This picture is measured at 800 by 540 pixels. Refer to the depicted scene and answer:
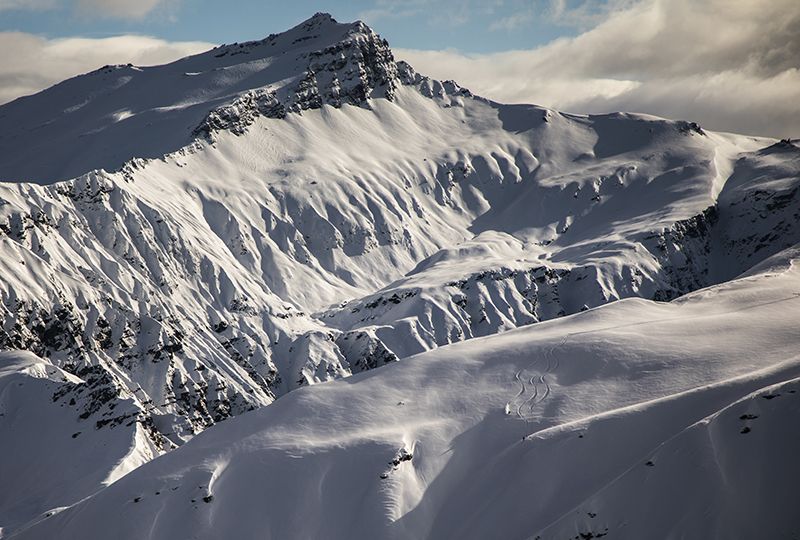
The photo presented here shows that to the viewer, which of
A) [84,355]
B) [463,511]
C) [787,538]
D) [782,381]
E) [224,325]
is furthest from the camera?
[224,325]

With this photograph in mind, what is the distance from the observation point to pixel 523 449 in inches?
3794

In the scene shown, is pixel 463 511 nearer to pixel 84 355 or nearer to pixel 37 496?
pixel 37 496

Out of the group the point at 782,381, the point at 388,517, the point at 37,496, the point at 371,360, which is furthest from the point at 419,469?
the point at 371,360

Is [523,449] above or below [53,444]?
below

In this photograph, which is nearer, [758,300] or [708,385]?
[708,385]

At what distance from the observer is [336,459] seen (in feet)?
339

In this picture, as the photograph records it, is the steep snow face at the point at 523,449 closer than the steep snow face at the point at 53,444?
Yes

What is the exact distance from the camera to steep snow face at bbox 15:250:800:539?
256 ft

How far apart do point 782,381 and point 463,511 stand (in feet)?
114

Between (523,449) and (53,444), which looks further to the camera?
(53,444)

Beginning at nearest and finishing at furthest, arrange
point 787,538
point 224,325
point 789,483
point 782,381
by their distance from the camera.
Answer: point 787,538 → point 789,483 → point 782,381 → point 224,325

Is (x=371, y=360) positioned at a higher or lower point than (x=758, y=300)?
lower

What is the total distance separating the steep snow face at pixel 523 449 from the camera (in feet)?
256

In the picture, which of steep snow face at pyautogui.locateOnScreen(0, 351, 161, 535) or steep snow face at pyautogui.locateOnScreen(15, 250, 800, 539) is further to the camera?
steep snow face at pyautogui.locateOnScreen(0, 351, 161, 535)
